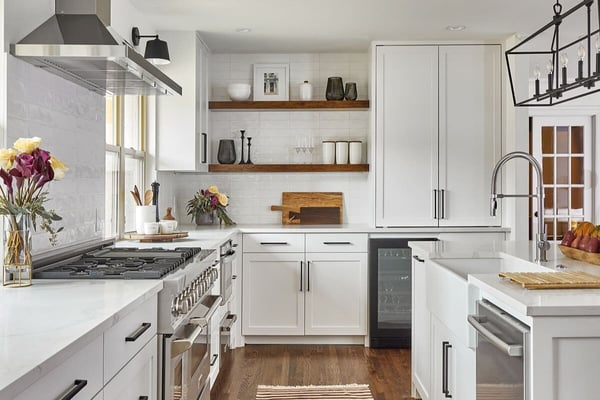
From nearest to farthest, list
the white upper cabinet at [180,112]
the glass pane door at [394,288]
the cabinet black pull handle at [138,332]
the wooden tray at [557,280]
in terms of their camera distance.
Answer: the cabinet black pull handle at [138,332], the wooden tray at [557,280], the white upper cabinet at [180,112], the glass pane door at [394,288]

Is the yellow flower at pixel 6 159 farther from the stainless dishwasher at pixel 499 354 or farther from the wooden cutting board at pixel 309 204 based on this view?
the wooden cutting board at pixel 309 204

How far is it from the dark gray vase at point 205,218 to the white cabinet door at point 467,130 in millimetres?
1901

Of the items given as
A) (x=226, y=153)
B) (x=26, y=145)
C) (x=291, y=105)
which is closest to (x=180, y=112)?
(x=226, y=153)

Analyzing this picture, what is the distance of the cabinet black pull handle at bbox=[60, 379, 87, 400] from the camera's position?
135 centimetres

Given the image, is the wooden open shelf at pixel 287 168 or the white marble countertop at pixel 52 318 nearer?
the white marble countertop at pixel 52 318

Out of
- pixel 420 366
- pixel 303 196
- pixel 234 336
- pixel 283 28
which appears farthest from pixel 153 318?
pixel 303 196

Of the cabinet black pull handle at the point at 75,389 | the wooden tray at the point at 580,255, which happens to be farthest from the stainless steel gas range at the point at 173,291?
the wooden tray at the point at 580,255

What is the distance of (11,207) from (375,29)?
10.8 feet

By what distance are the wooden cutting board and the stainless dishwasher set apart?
327cm

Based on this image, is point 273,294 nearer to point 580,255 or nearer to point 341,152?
point 341,152

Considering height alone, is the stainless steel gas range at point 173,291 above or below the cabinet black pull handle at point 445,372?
above

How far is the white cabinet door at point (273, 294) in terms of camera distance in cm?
490

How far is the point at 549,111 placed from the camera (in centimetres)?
697

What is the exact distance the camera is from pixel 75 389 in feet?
4.58
